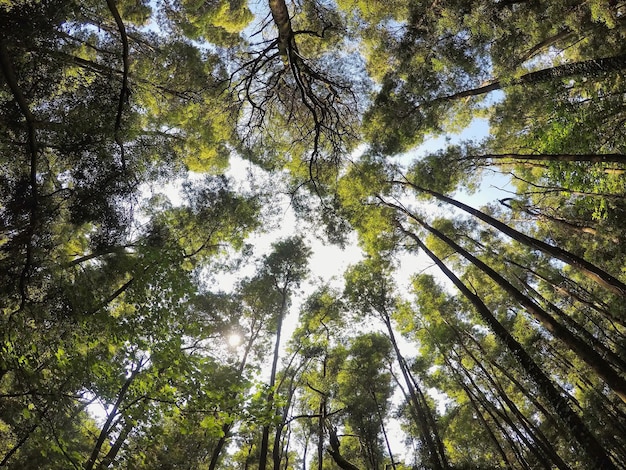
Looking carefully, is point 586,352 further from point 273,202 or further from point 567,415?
point 273,202

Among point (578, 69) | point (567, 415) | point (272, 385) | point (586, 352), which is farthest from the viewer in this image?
point (272, 385)

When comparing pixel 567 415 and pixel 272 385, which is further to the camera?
pixel 272 385

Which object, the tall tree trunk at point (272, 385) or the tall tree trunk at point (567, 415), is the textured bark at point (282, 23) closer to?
the tall tree trunk at point (272, 385)

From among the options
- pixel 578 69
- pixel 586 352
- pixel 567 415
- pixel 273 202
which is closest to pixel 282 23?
pixel 578 69

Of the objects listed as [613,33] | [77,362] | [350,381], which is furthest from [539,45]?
[350,381]

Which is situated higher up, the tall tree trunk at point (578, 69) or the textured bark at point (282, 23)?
the tall tree trunk at point (578, 69)

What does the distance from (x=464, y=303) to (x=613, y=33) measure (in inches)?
446

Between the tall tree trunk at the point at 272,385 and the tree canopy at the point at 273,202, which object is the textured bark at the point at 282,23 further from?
the tall tree trunk at the point at 272,385

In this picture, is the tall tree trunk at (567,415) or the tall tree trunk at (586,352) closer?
the tall tree trunk at (567,415)

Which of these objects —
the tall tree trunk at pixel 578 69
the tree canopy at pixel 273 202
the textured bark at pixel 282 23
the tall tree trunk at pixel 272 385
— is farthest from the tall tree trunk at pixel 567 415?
the textured bark at pixel 282 23

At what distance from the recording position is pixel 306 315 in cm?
1547

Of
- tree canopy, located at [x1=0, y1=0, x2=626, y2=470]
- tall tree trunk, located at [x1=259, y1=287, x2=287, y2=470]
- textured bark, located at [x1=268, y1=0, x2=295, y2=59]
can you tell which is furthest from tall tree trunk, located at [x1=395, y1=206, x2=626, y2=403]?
textured bark, located at [x1=268, y1=0, x2=295, y2=59]

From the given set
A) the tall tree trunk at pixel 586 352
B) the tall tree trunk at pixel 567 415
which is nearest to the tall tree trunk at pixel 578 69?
the tall tree trunk at pixel 586 352

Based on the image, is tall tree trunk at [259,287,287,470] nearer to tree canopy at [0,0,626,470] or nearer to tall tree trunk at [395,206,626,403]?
tree canopy at [0,0,626,470]
